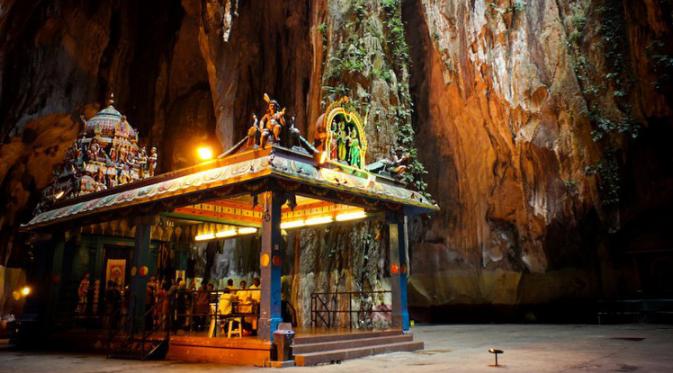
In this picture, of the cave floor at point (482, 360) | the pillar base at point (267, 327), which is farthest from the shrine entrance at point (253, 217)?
the cave floor at point (482, 360)

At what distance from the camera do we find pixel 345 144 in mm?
11070

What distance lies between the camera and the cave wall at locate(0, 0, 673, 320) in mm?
18172

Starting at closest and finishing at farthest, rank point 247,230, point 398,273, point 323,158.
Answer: point 323,158
point 398,273
point 247,230

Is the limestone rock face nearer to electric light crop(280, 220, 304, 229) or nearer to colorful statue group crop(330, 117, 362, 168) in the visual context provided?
colorful statue group crop(330, 117, 362, 168)

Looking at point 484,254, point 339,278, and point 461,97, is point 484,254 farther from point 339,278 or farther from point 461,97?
point 339,278

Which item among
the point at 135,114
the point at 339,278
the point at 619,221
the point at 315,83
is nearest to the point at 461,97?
the point at 315,83

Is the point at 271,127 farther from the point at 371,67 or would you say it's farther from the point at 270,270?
the point at 371,67

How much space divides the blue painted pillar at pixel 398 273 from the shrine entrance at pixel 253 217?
24 mm

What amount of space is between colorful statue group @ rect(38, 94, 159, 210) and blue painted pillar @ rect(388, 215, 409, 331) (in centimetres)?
860

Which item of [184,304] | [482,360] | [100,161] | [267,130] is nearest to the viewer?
[482,360]

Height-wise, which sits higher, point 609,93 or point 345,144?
point 609,93

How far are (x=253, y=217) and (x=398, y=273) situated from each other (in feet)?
14.1

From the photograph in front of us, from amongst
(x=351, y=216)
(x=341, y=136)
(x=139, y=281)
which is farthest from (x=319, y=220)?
(x=139, y=281)

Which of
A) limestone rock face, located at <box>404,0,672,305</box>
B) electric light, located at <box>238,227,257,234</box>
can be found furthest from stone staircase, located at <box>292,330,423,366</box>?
limestone rock face, located at <box>404,0,672,305</box>
